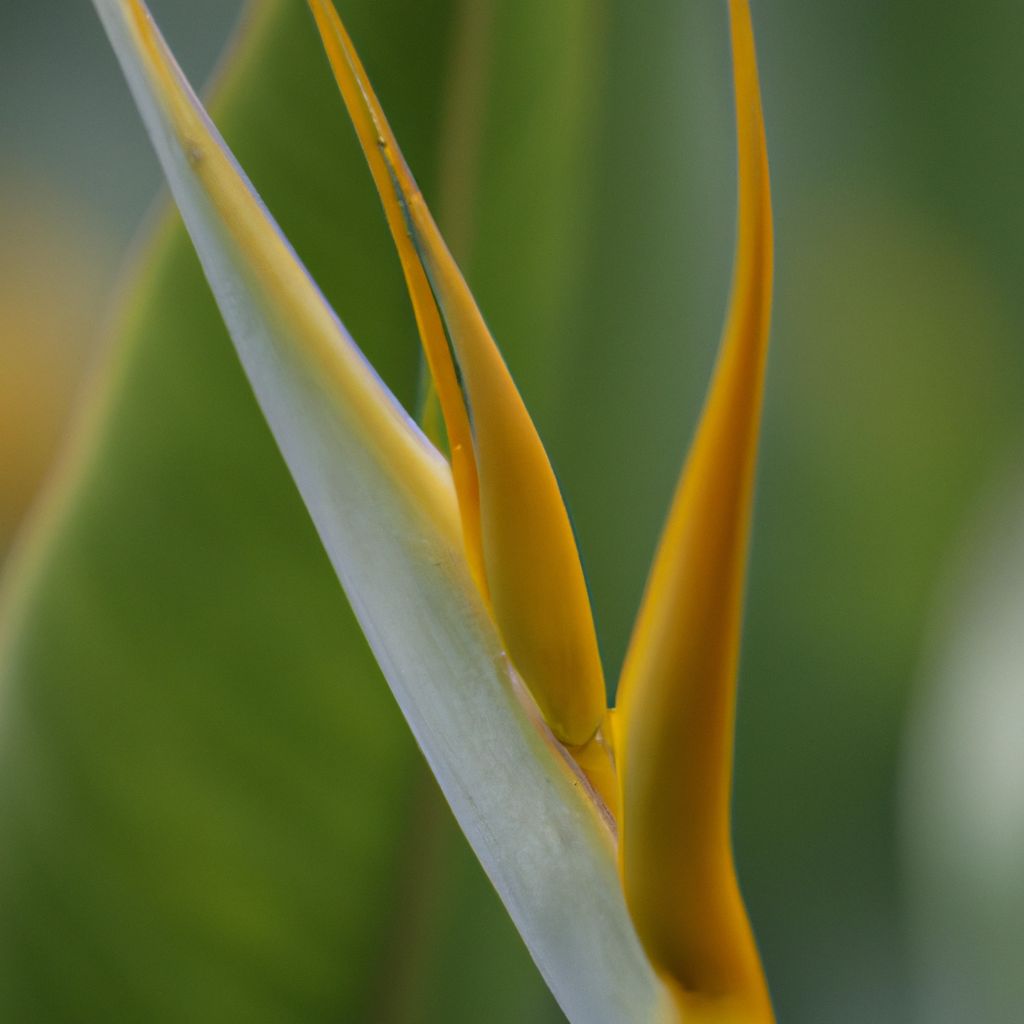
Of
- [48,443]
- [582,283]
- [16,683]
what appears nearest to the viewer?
[16,683]

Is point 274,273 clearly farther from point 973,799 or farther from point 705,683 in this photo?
point 973,799

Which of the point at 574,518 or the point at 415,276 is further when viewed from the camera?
the point at 574,518

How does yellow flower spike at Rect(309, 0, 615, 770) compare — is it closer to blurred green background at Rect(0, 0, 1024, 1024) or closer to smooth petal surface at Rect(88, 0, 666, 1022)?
smooth petal surface at Rect(88, 0, 666, 1022)

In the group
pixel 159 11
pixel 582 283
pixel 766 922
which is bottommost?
pixel 766 922

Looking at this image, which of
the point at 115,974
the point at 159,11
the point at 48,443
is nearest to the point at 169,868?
the point at 115,974

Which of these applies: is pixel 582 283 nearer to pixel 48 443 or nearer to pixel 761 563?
pixel 761 563

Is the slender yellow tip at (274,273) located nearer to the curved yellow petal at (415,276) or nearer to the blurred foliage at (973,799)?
the curved yellow petal at (415,276)

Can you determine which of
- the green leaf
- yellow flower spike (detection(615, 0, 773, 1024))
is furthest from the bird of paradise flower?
the green leaf

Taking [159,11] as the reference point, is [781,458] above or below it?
below

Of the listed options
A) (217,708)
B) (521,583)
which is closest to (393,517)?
(521,583)
